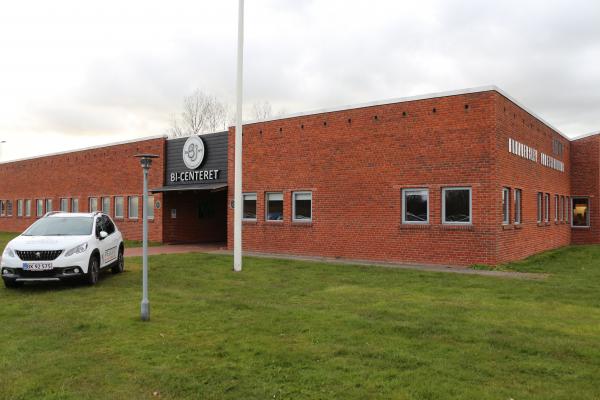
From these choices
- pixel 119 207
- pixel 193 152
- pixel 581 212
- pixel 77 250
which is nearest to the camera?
pixel 77 250

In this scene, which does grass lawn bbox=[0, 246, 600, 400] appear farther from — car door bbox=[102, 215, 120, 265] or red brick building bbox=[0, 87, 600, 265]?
red brick building bbox=[0, 87, 600, 265]

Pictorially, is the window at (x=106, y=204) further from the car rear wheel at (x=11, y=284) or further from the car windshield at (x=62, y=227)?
the car rear wheel at (x=11, y=284)

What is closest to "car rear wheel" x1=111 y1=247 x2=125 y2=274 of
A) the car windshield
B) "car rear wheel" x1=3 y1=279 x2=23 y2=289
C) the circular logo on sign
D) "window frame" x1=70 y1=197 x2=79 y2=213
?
the car windshield

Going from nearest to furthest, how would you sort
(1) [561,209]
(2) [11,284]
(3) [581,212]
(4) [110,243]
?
(2) [11,284]
(4) [110,243]
(1) [561,209]
(3) [581,212]

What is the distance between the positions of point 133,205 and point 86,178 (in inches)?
198

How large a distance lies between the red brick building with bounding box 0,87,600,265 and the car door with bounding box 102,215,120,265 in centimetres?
734

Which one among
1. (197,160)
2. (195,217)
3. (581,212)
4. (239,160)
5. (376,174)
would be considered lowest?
(195,217)

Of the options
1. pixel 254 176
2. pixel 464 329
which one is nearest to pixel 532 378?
pixel 464 329

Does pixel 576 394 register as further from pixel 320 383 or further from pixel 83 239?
pixel 83 239

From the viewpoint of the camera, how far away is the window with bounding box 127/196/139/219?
93.5ft

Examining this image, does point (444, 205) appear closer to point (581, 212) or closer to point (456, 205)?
point (456, 205)

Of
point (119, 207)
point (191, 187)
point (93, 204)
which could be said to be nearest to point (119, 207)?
point (119, 207)

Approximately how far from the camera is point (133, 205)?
28.8 meters

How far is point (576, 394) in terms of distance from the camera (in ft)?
16.7
